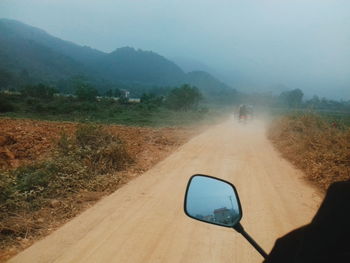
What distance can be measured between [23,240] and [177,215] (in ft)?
7.80

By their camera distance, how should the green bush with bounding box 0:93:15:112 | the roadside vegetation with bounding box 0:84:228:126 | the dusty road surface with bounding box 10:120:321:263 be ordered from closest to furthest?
the dusty road surface with bounding box 10:120:321:263 < the roadside vegetation with bounding box 0:84:228:126 < the green bush with bounding box 0:93:15:112

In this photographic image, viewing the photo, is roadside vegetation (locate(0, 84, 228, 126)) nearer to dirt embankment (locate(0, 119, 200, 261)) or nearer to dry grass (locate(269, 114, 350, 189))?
dirt embankment (locate(0, 119, 200, 261))

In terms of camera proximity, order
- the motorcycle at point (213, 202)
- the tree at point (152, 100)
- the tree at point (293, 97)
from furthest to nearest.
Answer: the tree at point (293, 97) < the tree at point (152, 100) < the motorcycle at point (213, 202)

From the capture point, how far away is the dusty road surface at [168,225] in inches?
156

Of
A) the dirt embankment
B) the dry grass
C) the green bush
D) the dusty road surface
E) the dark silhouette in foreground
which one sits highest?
the dark silhouette in foreground

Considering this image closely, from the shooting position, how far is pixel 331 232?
113 cm

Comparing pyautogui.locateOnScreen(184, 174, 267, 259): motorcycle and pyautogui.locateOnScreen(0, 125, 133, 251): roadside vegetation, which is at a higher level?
pyautogui.locateOnScreen(184, 174, 267, 259): motorcycle

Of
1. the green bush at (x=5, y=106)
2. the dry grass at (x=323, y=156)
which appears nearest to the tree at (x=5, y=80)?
the green bush at (x=5, y=106)

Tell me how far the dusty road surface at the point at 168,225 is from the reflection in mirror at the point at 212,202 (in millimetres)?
1800

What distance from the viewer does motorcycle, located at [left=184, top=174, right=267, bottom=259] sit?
2135 millimetres

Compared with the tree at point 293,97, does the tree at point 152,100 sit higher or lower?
lower

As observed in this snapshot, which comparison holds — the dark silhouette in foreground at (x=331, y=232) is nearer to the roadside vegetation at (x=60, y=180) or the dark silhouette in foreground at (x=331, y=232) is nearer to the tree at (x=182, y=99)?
the roadside vegetation at (x=60, y=180)

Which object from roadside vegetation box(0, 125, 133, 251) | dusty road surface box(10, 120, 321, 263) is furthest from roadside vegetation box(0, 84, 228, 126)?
dusty road surface box(10, 120, 321, 263)

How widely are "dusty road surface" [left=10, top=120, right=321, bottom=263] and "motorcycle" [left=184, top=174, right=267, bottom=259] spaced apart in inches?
70.8
